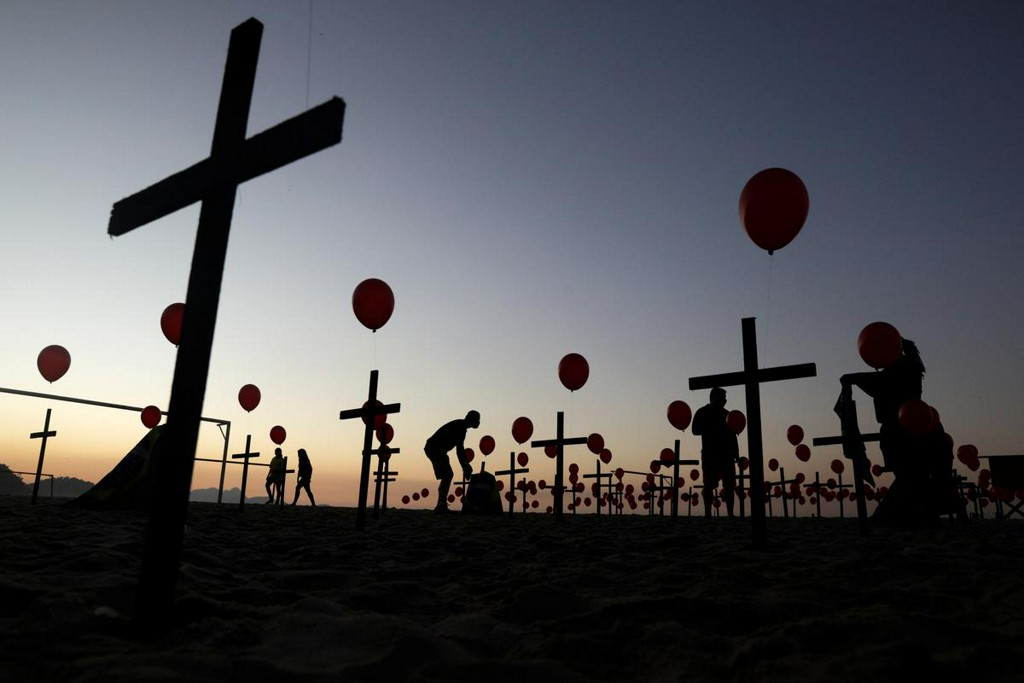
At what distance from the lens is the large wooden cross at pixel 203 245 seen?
2.28 m

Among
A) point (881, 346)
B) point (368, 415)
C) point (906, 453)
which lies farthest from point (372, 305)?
point (906, 453)

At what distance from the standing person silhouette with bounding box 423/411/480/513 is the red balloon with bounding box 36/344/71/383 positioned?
5.99 m

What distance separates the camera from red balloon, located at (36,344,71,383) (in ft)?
32.9

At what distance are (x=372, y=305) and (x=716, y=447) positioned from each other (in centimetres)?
537

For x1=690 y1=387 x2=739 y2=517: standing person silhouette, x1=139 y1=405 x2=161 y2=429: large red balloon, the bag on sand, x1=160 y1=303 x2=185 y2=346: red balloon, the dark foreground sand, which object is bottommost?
the dark foreground sand

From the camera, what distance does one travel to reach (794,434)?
1593 cm

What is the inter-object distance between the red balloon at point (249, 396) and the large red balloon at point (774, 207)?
407 inches

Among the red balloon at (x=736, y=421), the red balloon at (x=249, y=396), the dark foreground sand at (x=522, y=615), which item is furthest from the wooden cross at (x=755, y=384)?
the red balloon at (x=249, y=396)

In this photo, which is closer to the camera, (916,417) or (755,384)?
(755,384)

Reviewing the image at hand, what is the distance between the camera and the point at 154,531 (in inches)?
92.3

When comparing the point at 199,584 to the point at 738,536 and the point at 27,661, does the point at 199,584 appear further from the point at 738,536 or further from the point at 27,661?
the point at 738,536

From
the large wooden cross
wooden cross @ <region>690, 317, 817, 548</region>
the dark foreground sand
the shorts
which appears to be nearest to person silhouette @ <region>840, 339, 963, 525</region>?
wooden cross @ <region>690, 317, 817, 548</region>

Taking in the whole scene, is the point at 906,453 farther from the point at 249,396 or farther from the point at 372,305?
the point at 249,396

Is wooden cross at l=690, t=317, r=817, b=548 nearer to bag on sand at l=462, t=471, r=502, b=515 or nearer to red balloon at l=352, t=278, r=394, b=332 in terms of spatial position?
red balloon at l=352, t=278, r=394, b=332
